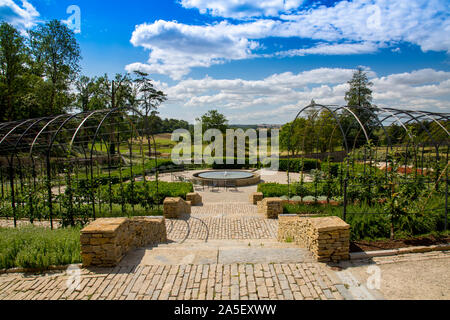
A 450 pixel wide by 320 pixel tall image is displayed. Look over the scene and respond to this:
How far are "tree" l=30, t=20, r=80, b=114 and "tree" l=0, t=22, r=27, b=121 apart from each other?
1.42 meters

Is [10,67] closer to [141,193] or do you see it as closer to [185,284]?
[141,193]

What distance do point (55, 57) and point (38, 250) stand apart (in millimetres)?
26680

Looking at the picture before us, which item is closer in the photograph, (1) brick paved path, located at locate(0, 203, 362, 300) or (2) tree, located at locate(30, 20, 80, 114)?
(1) brick paved path, located at locate(0, 203, 362, 300)

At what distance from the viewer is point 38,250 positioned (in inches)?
180

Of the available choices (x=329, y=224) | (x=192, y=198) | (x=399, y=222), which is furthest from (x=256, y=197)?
(x=329, y=224)

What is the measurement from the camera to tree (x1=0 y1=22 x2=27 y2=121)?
22047mm

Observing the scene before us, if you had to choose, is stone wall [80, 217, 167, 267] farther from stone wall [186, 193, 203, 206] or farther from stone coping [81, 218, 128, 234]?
stone wall [186, 193, 203, 206]

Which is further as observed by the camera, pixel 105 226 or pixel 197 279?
pixel 105 226

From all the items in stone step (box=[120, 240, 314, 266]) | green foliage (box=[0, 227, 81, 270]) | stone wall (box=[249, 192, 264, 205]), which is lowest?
stone wall (box=[249, 192, 264, 205])
